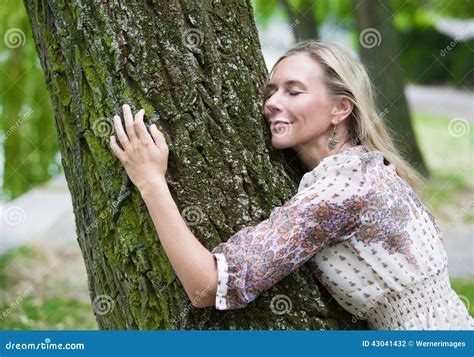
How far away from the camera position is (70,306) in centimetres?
537

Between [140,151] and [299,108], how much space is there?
566mm

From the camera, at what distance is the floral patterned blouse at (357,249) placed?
1.90 metres

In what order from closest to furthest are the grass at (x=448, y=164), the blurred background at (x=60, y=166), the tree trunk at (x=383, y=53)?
the blurred background at (x=60, y=166), the tree trunk at (x=383, y=53), the grass at (x=448, y=164)

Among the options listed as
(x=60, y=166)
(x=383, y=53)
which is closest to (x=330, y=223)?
(x=383, y=53)

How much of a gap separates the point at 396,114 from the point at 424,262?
4649 mm

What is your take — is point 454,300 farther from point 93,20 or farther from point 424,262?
point 93,20

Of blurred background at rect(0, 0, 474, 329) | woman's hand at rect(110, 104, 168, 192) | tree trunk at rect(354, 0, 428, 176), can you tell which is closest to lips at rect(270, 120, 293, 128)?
woman's hand at rect(110, 104, 168, 192)

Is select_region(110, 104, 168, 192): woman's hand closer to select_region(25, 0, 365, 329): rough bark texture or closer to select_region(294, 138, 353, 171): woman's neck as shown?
select_region(25, 0, 365, 329): rough bark texture

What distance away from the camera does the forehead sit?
7.28 ft

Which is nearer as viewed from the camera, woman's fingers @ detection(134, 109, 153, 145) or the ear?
woman's fingers @ detection(134, 109, 153, 145)

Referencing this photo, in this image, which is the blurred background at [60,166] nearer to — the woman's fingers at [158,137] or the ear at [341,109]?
Answer: the woman's fingers at [158,137]

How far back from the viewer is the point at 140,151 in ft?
6.53

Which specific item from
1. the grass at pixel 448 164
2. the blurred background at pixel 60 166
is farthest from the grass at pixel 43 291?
the grass at pixel 448 164

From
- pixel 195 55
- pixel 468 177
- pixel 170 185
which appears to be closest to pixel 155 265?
pixel 170 185
